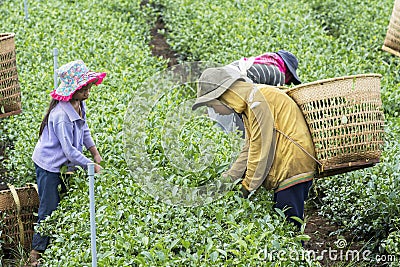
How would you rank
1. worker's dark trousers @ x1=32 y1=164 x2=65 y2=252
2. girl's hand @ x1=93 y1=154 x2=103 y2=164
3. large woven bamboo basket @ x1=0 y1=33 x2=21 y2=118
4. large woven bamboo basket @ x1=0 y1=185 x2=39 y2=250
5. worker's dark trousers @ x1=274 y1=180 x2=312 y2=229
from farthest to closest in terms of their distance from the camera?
large woven bamboo basket @ x1=0 y1=33 x2=21 y2=118 < large woven bamboo basket @ x1=0 y1=185 x2=39 y2=250 < girl's hand @ x1=93 y1=154 x2=103 y2=164 < worker's dark trousers @ x1=32 y1=164 x2=65 y2=252 < worker's dark trousers @ x1=274 y1=180 x2=312 y2=229

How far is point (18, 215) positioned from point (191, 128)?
1.36 m

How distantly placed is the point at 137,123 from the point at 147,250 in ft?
4.34

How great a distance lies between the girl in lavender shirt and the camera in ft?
15.6

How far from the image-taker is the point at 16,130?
650 centimetres

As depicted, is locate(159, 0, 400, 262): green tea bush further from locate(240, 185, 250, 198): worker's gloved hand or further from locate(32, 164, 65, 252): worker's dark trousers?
locate(32, 164, 65, 252): worker's dark trousers

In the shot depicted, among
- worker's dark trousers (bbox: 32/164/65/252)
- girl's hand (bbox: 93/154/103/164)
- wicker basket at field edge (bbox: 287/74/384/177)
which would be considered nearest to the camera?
wicker basket at field edge (bbox: 287/74/384/177)

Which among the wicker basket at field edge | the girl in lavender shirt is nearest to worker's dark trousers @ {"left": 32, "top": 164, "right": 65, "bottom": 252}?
the girl in lavender shirt

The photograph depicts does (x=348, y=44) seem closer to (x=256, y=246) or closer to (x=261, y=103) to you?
(x=261, y=103)

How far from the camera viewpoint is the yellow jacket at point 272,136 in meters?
4.38

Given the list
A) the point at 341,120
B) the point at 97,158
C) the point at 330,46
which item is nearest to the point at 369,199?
the point at 341,120

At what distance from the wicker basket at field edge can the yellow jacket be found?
0.25 ft

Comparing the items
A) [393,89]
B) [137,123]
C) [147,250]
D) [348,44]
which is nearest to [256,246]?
[147,250]

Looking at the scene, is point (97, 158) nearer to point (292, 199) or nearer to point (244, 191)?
point (244, 191)

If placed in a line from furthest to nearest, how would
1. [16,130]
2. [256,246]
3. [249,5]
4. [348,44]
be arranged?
[249,5]
[348,44]
[16,130]
[256,246]
